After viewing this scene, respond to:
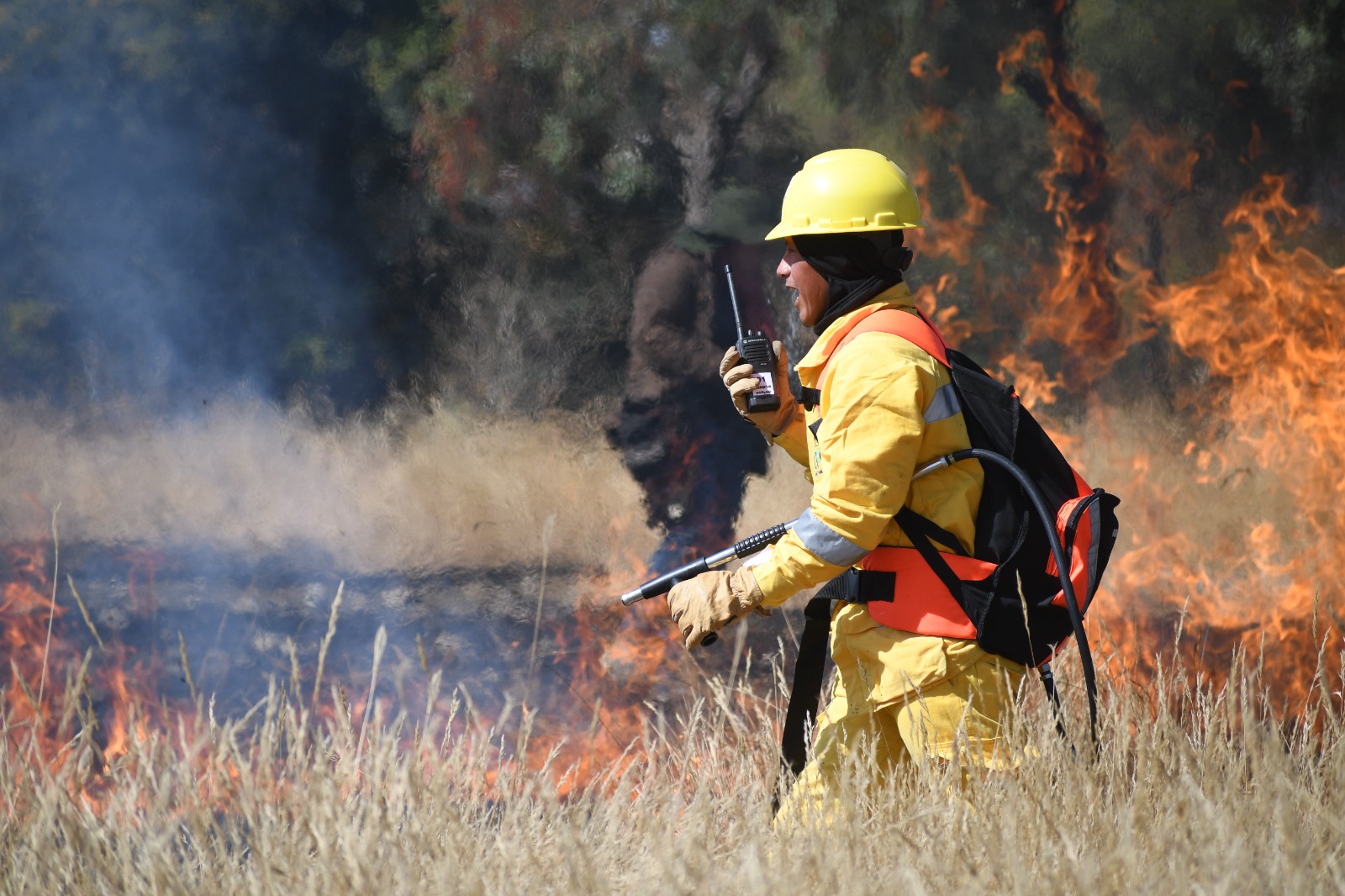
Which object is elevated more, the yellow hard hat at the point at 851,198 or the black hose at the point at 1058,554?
the yellow hard hat at the point at 851,198

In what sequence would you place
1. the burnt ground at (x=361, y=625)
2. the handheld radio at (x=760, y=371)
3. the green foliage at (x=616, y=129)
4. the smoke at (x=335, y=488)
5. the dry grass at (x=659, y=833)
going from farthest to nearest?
the smoke at (x=335, y=488) < the burnt ground at (x=361, y=625) < the green foliage at (x=616, y=129) < the handheld radio at (x=760, y=371) < the dry grass at (x=659, y=833)

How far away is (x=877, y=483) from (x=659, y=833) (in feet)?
2.31

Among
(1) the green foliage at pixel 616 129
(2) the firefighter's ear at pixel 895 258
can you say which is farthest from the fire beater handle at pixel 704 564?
(1) the green foliage at pixel 616 129

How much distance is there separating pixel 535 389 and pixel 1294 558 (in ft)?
13.9

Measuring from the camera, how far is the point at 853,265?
2387 mm

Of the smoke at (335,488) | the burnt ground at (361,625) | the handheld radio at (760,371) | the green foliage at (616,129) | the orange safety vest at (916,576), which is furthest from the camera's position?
the smoke at (335,488)

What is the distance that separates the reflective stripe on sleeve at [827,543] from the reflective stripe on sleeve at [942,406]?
0.27 m

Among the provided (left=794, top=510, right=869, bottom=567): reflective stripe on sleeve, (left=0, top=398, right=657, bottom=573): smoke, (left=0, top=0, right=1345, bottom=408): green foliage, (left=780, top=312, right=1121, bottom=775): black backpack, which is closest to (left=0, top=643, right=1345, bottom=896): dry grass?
(left=780, top=312, right=1121, bottom=775): black backpack

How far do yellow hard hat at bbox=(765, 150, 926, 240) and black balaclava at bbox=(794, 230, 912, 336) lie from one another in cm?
3

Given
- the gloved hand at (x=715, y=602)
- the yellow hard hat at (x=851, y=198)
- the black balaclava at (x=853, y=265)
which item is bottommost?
the gloved hand at (x=715, y=602)

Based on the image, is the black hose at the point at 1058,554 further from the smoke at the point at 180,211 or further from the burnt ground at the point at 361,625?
the smoke at the point at 180,211

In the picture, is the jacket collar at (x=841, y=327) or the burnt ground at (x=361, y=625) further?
the burnt ground at (x=361, y=625)

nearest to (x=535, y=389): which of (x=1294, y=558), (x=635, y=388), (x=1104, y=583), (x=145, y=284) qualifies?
(x=635, y=388)

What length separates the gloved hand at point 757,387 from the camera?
261 centimetres
